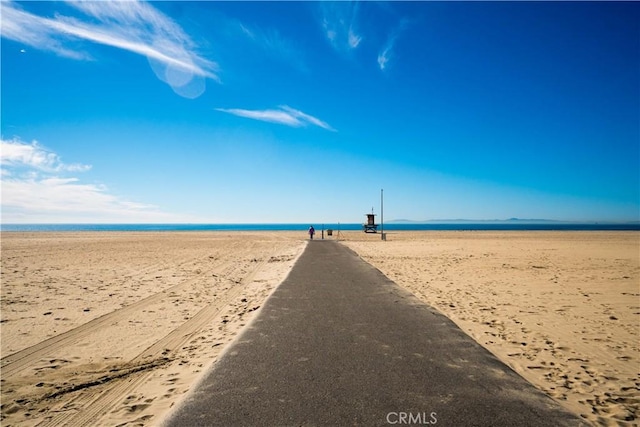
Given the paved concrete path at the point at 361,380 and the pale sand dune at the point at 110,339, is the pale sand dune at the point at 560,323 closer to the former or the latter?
the paved concrete path at the point at 361,380

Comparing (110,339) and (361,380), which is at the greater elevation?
(361,380)

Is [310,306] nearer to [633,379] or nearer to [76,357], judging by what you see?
[76,357]

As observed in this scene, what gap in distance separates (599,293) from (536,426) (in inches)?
404

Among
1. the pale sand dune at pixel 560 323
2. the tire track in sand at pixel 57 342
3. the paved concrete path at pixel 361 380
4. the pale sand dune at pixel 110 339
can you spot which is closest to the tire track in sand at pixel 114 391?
the pale sand dune at pixel 110 339

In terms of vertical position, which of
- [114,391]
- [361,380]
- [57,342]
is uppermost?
[361,380]

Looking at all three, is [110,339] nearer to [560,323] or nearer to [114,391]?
[114,391]

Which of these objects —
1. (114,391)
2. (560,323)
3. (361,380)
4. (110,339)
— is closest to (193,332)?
(110,339)

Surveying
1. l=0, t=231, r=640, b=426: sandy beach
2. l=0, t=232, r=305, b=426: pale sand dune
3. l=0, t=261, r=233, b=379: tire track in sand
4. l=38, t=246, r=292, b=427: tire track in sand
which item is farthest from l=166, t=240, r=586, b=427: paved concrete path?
l=0, t=261, r=233, b=379: tire track in sand

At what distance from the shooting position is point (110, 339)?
21.8 ft

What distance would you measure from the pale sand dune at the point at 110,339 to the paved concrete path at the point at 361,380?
809 mm

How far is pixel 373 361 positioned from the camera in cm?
479

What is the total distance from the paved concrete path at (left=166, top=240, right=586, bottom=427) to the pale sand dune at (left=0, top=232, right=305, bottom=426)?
0.81 meters

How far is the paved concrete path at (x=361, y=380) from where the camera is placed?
3.40 metres

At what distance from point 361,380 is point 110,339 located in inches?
218
